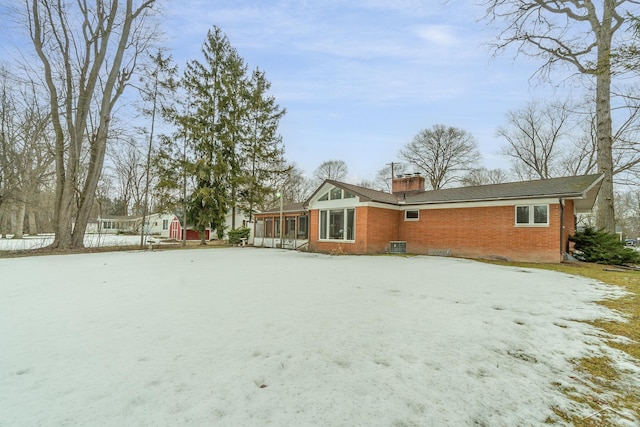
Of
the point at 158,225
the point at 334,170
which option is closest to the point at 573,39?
the point at 334,170

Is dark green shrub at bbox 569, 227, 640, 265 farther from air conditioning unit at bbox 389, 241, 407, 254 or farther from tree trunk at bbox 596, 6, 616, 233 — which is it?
air conditioning unit at bbox 389, 241, 407, 254

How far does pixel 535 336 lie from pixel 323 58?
14570 mm

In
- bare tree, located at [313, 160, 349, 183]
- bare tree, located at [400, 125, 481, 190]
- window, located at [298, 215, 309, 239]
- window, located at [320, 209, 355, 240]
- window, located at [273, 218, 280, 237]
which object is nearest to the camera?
window, located at [320, 209, 355, 240]

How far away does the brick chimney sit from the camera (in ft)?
58.4

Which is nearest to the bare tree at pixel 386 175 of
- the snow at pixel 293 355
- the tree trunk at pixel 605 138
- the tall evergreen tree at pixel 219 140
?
the tall evergreen tree at pixel 219 140

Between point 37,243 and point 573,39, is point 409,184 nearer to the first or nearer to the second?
point 573,39

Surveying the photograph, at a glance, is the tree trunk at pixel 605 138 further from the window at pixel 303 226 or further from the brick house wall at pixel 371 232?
the window at pixel 303 226

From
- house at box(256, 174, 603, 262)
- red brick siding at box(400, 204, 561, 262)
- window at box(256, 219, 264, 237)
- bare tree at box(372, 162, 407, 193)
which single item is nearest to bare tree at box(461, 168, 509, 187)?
bare tree at box(372, 162, 407, 193)

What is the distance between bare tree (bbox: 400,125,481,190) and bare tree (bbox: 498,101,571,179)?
9.56 ft

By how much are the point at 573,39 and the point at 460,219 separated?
849cm

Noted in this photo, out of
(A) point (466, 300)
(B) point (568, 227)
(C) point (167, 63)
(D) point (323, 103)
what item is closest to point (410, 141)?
(D) point (323, 103)

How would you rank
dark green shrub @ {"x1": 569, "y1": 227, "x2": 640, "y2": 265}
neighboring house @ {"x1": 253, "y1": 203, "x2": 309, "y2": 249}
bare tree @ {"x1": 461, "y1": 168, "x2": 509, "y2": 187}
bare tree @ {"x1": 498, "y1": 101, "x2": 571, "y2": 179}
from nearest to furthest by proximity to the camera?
dark green shrub @ {"x1": 569, "y1": 227, "x2": 640, "y2": 265} < neighboring house @ {"x1": 253, "y1": 203, "x2": 309, "y2": 249} < bare tree @ {"x1": 498, "y1": 101, "x2": 571, "y2": 179} < bare tree @ {"x1": 461, "y1": 168, "x2": 509, "y2": 187}

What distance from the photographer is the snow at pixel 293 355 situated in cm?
199

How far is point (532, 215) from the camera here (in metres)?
11.4
